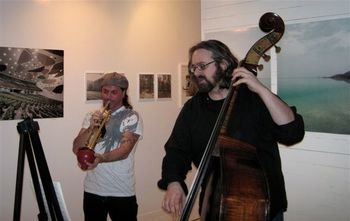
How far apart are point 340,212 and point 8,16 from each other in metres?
2.71

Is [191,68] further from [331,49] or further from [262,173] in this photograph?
[331,49]

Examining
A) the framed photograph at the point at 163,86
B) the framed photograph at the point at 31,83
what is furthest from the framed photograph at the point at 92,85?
the framed photograph at the point at 163,86

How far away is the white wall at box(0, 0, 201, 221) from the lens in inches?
112

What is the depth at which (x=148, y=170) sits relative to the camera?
3756 millimetres

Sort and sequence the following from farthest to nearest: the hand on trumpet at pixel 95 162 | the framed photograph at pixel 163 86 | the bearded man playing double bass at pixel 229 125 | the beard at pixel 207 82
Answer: the framed photograph at pixel 163 86 → the hand on trumpet at pixel 95 162 → the beard at pixel 207 82 → the bearded man playing double bass at pixel 229 125

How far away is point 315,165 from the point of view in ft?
6.21

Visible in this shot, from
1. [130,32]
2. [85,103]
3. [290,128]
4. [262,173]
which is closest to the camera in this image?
[262,173]

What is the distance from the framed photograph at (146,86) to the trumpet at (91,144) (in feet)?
4.71

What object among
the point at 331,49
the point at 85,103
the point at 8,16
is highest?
the point at 8,16

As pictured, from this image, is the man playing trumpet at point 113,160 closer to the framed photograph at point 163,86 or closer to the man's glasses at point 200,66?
the man's glasses at point 200,66

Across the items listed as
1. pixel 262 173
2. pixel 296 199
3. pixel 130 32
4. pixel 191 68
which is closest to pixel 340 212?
pixel 296 199

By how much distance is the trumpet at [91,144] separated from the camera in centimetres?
181

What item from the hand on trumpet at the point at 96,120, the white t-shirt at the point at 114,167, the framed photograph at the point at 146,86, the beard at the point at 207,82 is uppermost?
the framed photograph at the point at 146,86

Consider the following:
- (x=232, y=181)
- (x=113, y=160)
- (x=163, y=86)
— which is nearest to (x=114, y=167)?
(x=113, y=160)
